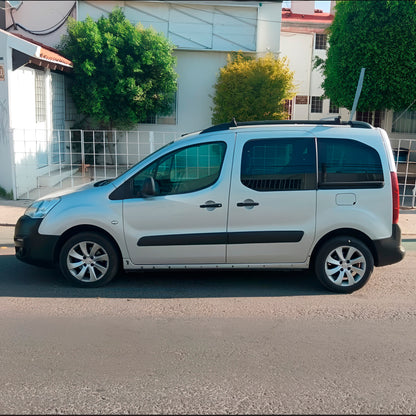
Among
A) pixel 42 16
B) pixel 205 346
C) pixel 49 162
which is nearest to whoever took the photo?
pixel 205 346

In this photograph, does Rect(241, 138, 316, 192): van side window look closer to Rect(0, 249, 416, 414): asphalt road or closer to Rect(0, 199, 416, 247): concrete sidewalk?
Rect(0, 249, 416, 414): asphalt road

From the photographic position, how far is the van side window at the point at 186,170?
5.67 m

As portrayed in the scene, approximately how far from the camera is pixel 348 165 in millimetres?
5668

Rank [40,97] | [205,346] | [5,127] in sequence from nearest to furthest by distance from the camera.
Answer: [205,346] < [5,127] < [40,97]

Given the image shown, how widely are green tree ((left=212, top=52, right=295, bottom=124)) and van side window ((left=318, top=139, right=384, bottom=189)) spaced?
808 cm

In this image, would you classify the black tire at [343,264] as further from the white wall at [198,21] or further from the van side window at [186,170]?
the white wall at [198,21]

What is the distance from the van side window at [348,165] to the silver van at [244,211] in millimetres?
11

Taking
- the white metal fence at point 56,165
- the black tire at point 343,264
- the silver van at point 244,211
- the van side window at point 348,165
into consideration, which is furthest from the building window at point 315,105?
the black tire at point 343,264

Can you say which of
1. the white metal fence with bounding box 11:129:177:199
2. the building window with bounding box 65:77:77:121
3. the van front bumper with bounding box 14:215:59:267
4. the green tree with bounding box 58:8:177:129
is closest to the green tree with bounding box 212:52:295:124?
the green tree with bounding box 58:8:177:129

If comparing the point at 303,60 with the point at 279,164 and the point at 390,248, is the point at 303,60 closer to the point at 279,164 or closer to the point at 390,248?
the point at 279,164

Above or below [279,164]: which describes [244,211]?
below

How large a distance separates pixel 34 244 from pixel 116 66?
8.87m

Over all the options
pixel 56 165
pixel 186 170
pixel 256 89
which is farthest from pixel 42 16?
pixel 186 170

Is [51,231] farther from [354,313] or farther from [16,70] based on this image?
[16,70]
